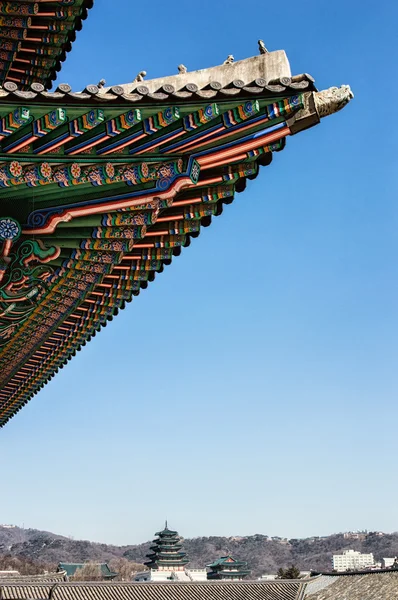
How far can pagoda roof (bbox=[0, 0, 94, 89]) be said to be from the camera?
10.1 metres

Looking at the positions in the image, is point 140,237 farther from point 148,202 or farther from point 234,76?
point 234,76

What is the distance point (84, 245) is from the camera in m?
8.02

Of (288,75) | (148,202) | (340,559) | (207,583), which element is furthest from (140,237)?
(340,559)

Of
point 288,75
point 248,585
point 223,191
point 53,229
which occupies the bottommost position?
point 248,585

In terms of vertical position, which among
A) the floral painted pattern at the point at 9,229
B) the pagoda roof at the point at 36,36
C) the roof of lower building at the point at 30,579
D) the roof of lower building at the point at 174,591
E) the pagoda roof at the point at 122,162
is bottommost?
the roof of lower building at the point at 174,591

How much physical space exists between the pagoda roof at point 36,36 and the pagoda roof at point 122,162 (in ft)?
7.38

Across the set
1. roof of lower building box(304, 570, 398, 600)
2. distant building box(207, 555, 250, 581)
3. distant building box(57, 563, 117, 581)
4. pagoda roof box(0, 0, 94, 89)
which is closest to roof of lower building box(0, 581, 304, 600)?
roof of lower building box(304, 570, 398, 600)

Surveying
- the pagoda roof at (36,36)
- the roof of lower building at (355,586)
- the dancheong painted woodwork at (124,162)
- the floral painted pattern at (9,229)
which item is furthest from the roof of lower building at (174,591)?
the floral painted pattern at (9,229)

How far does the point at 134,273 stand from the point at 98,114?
315 centimetres

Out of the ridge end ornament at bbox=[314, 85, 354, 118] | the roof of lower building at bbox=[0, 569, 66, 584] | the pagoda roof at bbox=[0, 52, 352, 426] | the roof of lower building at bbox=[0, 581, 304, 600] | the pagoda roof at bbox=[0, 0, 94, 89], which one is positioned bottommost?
the roof of lower building at bbox=[0, 581, 304, 600]

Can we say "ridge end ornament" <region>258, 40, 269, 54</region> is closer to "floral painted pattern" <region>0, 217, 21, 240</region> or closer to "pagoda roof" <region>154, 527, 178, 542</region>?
"floral painted pattern" <region>0, 217, 21, 240</region>

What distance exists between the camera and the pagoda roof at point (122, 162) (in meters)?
6.70

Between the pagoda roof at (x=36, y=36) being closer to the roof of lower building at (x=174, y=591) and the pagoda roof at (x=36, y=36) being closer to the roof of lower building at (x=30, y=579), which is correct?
the roof of lower building at (x=174, y=591)

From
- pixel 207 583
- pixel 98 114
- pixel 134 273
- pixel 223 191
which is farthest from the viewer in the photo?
pixel 207 583
